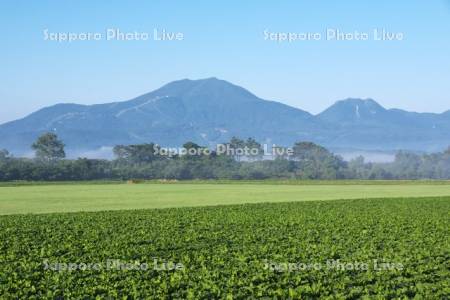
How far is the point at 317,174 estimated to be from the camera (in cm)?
12175

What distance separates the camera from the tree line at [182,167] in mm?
87419

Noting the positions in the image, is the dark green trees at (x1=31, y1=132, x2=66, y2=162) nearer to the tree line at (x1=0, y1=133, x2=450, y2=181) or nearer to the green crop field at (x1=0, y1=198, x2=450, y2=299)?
the tree line at (x1=0, y1=133, x2=450, y2=181)

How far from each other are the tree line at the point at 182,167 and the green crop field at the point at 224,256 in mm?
55550

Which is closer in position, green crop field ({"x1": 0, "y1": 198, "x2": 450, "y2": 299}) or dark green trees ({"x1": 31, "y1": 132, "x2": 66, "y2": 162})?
green crop field ({"x1": 0, "y1": 198, "x2": 450, "y2": 299})

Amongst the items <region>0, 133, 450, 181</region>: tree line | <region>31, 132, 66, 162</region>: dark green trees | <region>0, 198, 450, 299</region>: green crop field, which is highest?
<region>31, 132, 66, 162</region>: dark green trees

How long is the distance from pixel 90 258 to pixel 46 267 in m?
1.61

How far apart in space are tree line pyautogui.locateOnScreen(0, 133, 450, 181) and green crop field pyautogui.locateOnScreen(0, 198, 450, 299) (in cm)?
5555

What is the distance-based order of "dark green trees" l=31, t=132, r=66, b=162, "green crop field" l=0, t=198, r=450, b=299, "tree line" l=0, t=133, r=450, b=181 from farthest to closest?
"dark green trees" l=31, t=132, r=66, b=162, "tree line" l=0, t=133, r=450, b=181, "green crop field" l=0, t=198, r=450, b=299

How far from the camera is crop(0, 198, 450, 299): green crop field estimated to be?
41.9ft

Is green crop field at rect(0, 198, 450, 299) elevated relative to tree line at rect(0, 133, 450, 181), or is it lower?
lower

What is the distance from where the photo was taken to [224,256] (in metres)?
16.8

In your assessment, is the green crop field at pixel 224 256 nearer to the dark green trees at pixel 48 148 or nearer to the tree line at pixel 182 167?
the tree line at pixel 182 167

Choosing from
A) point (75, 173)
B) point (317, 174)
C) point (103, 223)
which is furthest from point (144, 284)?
point (317, 174)

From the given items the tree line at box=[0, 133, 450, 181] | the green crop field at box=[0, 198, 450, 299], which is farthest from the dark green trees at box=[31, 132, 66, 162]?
the green crop field at box=[0, 198, 450, 299]
